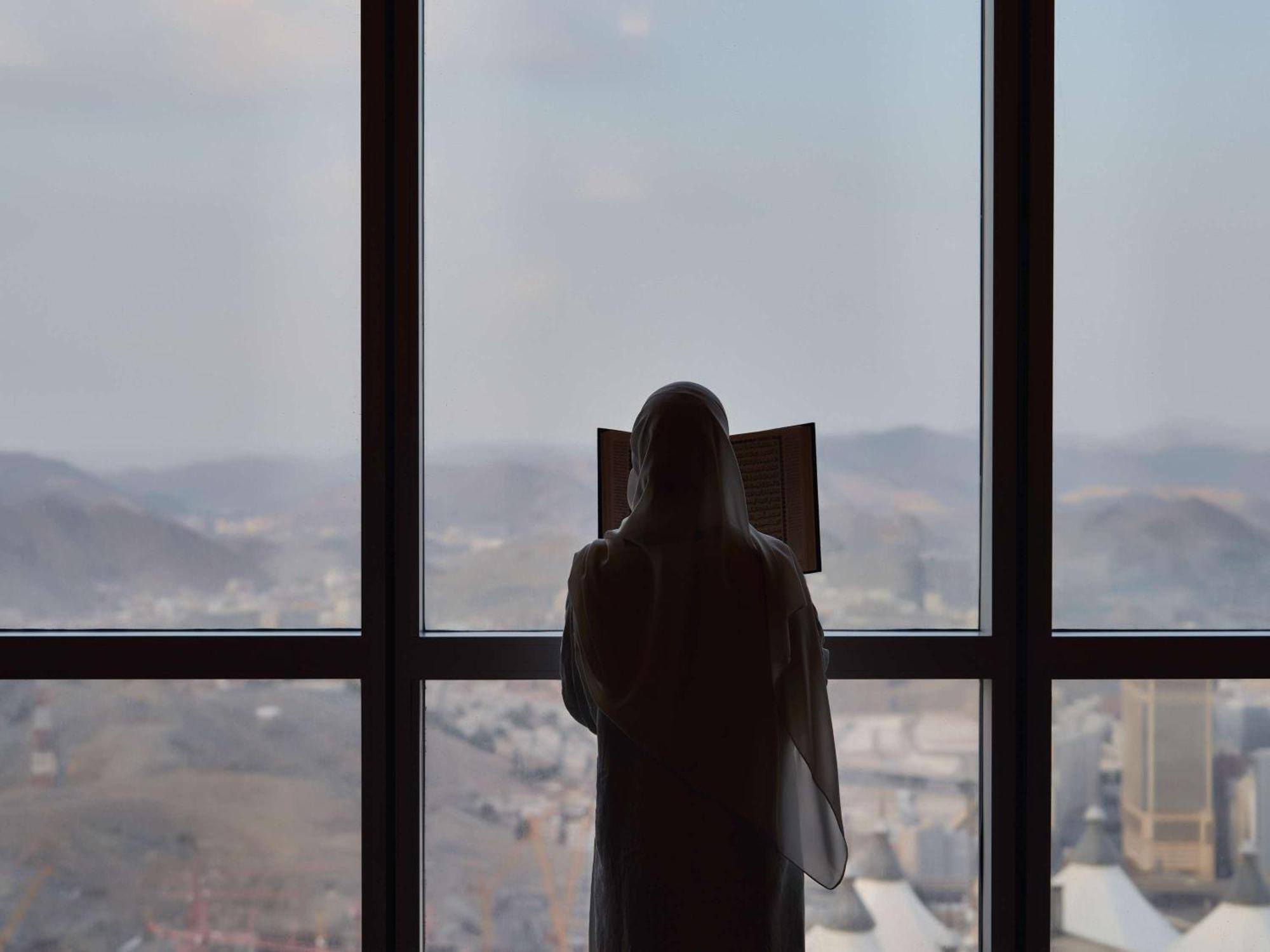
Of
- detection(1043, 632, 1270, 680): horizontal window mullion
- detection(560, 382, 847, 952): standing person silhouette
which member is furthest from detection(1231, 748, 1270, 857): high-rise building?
detection(560, 382, 847, 952): standing person silhouette

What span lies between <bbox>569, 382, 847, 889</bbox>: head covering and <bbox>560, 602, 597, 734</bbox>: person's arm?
10 cm

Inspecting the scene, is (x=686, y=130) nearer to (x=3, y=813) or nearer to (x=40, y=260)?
(x=40, y=260)

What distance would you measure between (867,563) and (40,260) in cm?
201

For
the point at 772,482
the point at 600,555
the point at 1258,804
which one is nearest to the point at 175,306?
the point at 600,555

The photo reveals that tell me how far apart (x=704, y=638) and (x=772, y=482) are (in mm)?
378

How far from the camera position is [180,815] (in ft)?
7.16

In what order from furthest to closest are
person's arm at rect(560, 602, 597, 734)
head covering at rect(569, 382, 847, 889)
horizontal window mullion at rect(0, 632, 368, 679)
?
horizontal window mullion at rect(0, 632, 368, 679) < person's arm at rect(560, 602, 597, 734) < head covering at rect(569, 382, 847, 889)

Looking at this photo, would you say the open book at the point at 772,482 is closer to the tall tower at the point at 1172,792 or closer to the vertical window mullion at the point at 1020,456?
the vertical window mullion at the point at 1020,456

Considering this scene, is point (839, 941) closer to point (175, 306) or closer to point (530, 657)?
point (530, 657)

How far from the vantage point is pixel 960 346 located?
7.29 feet

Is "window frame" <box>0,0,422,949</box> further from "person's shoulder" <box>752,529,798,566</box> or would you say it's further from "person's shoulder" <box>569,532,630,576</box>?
"person's shoulder" <box>752,529,798,566</box>

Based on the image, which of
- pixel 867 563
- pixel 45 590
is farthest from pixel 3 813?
pixel 867 563

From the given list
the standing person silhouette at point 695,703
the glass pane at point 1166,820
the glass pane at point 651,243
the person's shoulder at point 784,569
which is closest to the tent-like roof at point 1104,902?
the glass pane at point 1166,820

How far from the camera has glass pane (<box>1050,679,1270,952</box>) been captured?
2.21 metres
